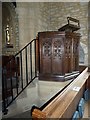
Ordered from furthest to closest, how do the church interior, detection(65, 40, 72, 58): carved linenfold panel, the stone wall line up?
1. the stone wall
2. detection(65, 40, 72, 58): carved linenfold panel
3. the church interior

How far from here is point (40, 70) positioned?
394 cm

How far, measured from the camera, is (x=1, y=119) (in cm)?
273

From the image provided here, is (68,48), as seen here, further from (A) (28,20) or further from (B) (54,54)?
(A) (28,20)

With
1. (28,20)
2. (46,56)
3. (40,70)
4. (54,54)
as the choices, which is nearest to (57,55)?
(54,54)

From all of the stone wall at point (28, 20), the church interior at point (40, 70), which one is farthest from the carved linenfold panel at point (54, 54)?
the stone wall at point (28, 20)

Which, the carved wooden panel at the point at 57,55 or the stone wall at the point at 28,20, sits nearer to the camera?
the carved wooden panel at the point at 57,55

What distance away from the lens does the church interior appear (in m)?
2.89

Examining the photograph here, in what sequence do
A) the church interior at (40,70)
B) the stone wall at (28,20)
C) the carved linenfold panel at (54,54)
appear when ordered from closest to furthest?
1. the church interior at (40,70)
2. the carved linenfold panel at (54,54)
3. the stone wall at (28,20)

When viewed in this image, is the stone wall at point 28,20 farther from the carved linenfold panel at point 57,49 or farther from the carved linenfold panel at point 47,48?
the carved linenfold panel at point 57,49

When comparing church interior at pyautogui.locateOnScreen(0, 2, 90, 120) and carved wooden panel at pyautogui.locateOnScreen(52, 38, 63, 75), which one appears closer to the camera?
church interior at pyautogui.locateOnScreen(0, 2, 90, 120)

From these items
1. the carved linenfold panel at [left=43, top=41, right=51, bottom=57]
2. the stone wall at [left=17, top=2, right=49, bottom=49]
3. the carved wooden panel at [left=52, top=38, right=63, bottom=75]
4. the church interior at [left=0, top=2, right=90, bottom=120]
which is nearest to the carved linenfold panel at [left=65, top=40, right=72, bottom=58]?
the church interior at [left=0, top=2, right=90, bottom=120]

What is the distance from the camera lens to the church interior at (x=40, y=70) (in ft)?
9.50

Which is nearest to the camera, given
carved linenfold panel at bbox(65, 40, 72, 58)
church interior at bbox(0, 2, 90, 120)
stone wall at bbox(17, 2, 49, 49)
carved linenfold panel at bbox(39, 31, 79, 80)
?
church interior at bbox(0, 2, 90, 120)

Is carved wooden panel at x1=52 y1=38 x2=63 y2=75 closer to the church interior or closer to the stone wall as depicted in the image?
the church interior
